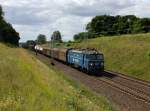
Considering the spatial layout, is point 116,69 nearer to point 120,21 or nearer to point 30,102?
point 30,102

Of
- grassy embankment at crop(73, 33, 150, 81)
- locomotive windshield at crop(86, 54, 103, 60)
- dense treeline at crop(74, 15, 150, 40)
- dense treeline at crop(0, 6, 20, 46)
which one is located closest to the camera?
locomotive windshield at crop(86, 54, 103, 60)

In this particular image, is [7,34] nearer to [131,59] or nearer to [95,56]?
[131,59]

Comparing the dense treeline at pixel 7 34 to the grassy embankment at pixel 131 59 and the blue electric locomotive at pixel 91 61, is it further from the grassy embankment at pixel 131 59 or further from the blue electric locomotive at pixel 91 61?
the blue electric locomotive at pixel 91 61

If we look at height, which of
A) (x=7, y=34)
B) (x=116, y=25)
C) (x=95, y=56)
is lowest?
(x=95, y=56)

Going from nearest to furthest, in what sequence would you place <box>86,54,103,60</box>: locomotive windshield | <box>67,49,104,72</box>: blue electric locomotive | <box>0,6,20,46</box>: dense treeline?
<box>67,49,104,72</box>: blue electric locomotive
<box>86,54,103,60</box>: locomotive windshield
<box>0,6,20,46</box>: dense treeline

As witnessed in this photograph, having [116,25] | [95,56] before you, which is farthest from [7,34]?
[95,56]

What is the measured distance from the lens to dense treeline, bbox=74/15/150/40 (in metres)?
122

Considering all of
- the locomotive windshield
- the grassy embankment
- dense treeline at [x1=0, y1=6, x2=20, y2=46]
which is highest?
dense treeline at [x1=0, y1=6, x2=20, y2=46]

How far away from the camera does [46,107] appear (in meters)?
14.6

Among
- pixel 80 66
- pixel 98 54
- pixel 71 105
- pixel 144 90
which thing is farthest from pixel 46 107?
pixel 80 66

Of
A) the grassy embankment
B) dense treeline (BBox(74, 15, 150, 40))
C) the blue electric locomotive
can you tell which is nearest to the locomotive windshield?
the blue electric locomotive

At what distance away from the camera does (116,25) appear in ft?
458

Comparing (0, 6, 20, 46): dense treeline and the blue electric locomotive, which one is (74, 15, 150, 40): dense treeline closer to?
(0, 6, 20, 46): dense treeline

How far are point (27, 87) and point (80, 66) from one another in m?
34.5
